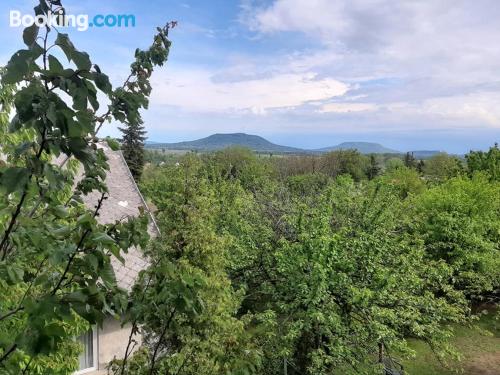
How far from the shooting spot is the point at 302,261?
359 inches

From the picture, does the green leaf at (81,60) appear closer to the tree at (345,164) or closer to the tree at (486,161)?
the tree at (486,161)

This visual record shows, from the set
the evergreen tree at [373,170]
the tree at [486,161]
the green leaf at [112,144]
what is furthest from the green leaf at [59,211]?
the evergreen tree at [373,170]

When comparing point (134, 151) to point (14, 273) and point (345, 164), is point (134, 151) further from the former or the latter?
point (14, 273)

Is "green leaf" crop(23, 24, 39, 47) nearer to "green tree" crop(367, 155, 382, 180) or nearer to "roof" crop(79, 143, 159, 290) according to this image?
"roof" crop(79, 143, 159, 290)

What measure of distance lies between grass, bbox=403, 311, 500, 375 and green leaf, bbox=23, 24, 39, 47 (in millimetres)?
15138

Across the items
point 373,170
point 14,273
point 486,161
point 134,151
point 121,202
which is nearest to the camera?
point 14,273

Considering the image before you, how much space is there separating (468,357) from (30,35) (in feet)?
62.7

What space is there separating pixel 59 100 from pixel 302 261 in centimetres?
813

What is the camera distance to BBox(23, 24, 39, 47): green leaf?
1429 mm

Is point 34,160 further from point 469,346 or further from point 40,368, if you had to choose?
point 469,346

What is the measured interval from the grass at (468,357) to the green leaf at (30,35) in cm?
1514

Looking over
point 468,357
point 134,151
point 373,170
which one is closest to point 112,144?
point 468,357

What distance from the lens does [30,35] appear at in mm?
1438

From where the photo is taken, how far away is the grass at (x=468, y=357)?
48.6ft
